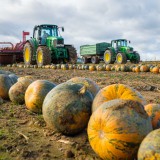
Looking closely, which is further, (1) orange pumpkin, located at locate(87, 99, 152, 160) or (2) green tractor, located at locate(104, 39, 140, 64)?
(2) green tractor, located at locate(104, 39, 140, 64)

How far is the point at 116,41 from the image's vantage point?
32.8m

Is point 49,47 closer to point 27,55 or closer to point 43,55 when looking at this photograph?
point 43,55

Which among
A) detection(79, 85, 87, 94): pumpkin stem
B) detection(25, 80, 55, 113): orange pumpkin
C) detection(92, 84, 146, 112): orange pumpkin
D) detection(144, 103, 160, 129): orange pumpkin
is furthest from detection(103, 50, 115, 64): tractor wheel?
detection(144, 103, 160, 129): orange pumpkin

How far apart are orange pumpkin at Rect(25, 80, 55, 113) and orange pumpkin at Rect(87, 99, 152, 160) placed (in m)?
2.31

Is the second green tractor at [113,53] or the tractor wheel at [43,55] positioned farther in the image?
the second green tractor at [113,53]

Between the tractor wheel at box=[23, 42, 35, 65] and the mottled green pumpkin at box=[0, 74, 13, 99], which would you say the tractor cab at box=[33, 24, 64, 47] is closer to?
the tractor wheel at box=[23, 42, 35, 65]

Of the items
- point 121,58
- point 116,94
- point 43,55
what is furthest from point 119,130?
point 121,58

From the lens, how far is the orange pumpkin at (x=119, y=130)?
11.1 ft

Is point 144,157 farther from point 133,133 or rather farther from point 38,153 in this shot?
point 38,153

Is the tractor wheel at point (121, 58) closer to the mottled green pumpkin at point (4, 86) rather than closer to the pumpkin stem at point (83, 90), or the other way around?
the mottled green pumpkin at point (4, 86)

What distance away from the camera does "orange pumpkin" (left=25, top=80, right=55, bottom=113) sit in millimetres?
5738

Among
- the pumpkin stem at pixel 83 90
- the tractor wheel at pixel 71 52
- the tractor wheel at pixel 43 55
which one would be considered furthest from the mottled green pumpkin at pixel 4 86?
the tractor wheel at pixel 71 52

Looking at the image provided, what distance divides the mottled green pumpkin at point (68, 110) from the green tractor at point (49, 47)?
18342mm

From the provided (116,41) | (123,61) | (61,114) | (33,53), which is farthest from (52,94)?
(116,41)
